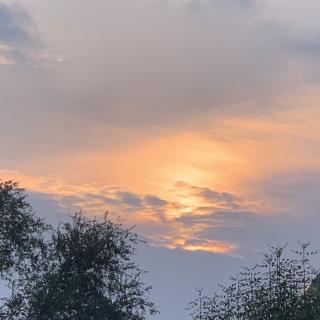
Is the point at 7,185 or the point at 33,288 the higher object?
the point at 7,185

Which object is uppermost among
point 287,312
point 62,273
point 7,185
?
point 7,185

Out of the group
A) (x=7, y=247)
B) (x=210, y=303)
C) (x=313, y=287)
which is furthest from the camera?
(x=210, y=303)

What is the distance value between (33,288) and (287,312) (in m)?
13.1

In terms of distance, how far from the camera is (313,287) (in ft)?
121

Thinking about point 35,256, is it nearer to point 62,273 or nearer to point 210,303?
point 62,273

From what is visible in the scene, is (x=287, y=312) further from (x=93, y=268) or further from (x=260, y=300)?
(x=93, y=268)

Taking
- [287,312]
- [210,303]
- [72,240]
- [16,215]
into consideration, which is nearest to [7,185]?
[16,215]

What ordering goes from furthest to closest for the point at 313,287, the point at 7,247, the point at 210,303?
1. the point at 210,303
2. the point at 7,247
3. the point at 313,287

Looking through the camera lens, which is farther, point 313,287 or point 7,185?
point 7,185

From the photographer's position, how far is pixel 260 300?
38750 millimetres

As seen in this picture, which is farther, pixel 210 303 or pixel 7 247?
pixel 210 303

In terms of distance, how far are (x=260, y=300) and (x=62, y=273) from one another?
1047cm

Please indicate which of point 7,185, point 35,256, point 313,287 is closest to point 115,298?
point 35,256

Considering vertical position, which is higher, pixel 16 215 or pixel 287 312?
pixel 16 215
